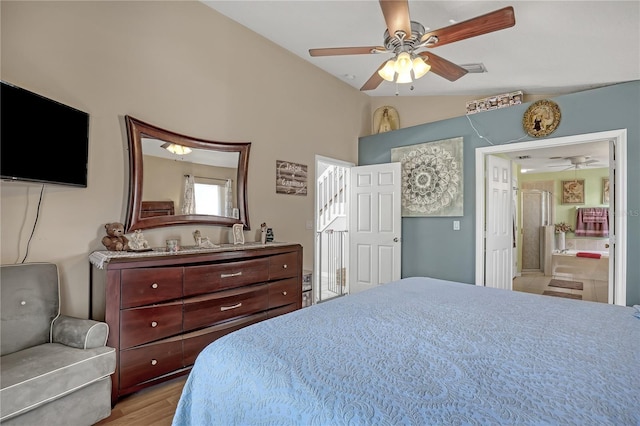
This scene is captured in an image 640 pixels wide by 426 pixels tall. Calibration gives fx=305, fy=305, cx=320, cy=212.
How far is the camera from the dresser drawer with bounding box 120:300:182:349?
1961 millimetres

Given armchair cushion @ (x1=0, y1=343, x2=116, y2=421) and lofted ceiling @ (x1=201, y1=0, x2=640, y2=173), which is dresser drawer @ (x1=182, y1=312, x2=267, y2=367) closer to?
armchair cushion @ (x1=0, y1=343, x2=116, y2=421)

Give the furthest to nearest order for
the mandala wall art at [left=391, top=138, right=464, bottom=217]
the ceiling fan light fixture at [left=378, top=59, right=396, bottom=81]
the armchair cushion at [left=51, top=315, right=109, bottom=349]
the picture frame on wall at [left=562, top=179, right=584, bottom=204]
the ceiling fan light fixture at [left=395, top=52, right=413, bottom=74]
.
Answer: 1. the picture frame on wall at [left=562, top=179, right=584, bottom=204]
2. the mandala wall art at [left=391, top=138, right=464, bottom=217]
3. the ceiling fan light fixture at [left=378, top=59, right=396, bottom=81]
4. the ceiling fan light fixture at [left=395, top=52, right=413, bottom=74]
5. the armchair cushion at [left=51, top=315, right=109, bottom=349]

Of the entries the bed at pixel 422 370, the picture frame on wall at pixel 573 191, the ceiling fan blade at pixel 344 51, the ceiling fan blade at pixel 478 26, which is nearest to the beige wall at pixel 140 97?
the ceiling fan blade at pixel 344 51

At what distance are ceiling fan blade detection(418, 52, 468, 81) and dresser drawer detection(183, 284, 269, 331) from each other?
2307 mm

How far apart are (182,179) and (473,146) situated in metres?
3.37

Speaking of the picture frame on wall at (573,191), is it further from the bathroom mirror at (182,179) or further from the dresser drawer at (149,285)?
the dresser drawer at (149,285)

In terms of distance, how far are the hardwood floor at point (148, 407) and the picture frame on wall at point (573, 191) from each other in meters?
9.47

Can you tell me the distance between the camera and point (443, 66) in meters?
2.42

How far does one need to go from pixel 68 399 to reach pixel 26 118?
1.60m

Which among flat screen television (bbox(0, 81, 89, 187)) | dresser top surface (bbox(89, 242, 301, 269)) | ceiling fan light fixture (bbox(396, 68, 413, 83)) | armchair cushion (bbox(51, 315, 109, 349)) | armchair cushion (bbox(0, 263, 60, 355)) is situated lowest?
armchair cushion (bbox(51, 315, 109, 349))

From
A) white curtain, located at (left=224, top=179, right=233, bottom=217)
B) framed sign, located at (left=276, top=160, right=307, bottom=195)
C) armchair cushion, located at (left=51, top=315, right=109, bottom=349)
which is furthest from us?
framed sign, located at (left=276, top=160, right=307, bottom=195)

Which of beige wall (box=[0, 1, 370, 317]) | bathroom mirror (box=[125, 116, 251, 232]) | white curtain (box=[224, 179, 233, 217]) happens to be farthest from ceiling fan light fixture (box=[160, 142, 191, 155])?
white curtain (box=[224, 179, 233, 217])

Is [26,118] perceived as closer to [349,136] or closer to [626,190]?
[349,136]

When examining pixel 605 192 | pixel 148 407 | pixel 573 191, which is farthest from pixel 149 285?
pixel 605 192
